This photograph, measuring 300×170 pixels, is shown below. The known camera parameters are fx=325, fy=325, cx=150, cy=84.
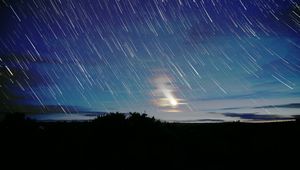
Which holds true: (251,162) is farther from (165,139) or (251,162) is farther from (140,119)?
(140,119)

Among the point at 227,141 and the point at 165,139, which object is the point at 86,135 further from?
the point at 227,141

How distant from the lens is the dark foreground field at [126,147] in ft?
57.7

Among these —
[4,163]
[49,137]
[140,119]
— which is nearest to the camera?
[4,163]

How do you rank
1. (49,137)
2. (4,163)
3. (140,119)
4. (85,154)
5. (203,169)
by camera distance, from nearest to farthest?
(4,163)
(203,169)
(85,154)
(49,137)
(140,119)

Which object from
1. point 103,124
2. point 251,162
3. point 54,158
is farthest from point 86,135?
point 251,162

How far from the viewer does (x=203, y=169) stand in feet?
57.1

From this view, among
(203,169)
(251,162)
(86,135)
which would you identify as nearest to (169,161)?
(203,169)

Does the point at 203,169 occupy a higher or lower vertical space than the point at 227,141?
lower

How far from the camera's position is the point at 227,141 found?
2406cm

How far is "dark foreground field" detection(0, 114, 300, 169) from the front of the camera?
1759 centimetres

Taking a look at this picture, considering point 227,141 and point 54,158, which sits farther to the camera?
point 227,141

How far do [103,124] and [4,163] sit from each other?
23.3ft

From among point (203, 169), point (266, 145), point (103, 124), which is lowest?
point (203, 169)

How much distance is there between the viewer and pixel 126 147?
1931 cm
